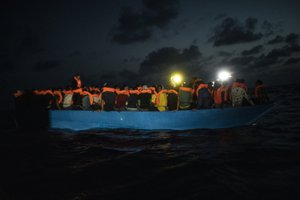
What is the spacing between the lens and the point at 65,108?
638 inches

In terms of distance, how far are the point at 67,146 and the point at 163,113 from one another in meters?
4.47

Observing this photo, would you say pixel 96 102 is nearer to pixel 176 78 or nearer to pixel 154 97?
pixel 154 97

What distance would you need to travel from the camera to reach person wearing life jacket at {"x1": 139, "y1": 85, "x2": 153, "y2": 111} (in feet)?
45.2

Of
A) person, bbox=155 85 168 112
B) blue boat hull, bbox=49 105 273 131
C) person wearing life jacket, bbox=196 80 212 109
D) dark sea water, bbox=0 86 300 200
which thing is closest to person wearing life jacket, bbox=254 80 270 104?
blue boat hull, bbox=49 105 273 131

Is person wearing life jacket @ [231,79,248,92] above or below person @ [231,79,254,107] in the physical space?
above

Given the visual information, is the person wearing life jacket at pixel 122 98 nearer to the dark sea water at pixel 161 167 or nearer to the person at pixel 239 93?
the dark sea water at pixel 161 167

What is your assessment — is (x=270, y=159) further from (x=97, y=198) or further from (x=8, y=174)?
(x=8, y=174)

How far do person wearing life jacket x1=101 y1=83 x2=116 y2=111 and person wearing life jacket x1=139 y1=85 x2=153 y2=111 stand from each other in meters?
1.49

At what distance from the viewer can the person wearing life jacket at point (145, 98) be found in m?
13.8

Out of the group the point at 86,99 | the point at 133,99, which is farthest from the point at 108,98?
the point at 86,99

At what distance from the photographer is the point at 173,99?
1260 cm

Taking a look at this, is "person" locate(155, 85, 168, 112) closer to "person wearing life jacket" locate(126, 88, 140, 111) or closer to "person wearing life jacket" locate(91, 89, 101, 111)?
"person wearing life jacket" locate(126, 88, 140, 111)

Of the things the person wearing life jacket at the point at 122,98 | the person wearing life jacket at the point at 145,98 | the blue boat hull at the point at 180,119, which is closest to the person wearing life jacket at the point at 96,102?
the blue boat hull at the point at 180,119

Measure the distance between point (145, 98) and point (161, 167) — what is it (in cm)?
681
